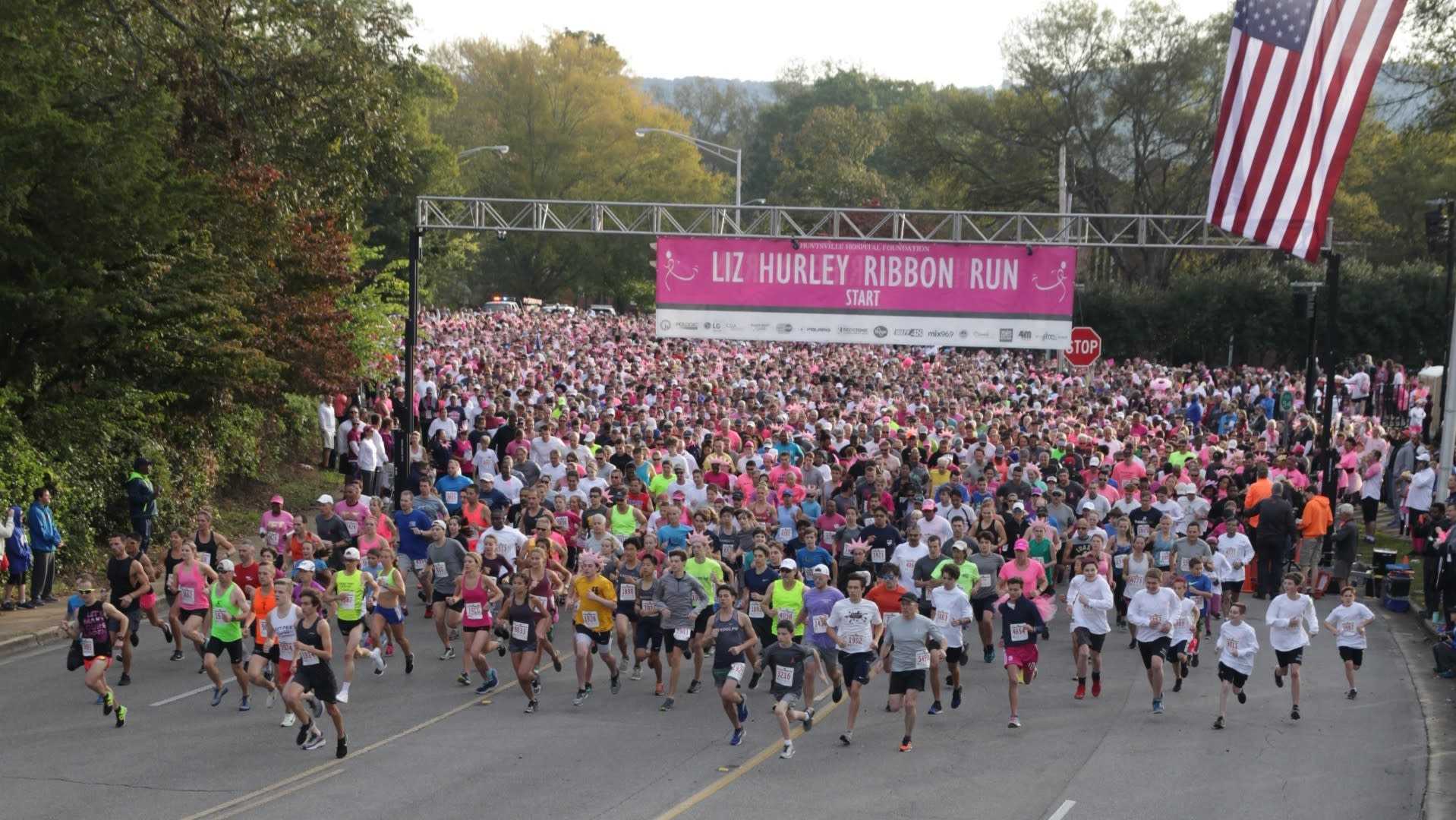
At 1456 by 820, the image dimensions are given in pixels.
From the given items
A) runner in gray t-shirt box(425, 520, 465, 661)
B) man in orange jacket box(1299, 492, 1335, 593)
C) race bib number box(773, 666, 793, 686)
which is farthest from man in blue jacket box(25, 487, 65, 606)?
man in orange jacket box(1299, 492, 1335, 593)

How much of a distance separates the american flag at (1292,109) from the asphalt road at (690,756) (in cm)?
587

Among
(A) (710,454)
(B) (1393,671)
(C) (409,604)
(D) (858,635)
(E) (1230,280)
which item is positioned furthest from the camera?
(E) (1230,280)

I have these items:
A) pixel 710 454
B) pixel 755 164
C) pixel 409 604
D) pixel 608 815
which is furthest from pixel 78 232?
pixel 755 164

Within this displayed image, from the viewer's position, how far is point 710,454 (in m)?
24.3

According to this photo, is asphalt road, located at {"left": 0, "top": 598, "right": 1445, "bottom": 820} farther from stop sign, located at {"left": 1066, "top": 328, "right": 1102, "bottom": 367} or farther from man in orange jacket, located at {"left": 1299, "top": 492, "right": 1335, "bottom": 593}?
stop sign, located at {"left": 1066, "top": 328, "right": 1102, "bottom": 367}

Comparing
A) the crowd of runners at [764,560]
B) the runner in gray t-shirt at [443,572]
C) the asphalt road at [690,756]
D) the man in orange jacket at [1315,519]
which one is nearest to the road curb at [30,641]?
the asphalt road at [690,756]

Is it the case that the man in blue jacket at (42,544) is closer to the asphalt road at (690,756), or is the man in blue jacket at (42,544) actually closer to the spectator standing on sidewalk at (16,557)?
the spectator standing on sidewalk at (16,557)

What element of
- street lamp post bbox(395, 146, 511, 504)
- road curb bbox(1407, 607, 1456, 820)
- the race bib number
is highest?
street lamp post bbox(395, 146, 511, 504)

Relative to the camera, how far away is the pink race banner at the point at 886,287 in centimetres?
2842

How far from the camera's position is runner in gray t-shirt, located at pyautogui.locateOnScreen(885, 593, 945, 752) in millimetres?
13719

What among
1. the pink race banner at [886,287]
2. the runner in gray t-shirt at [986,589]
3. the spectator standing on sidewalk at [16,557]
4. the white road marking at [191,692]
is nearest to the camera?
the white road marking at [191,692]

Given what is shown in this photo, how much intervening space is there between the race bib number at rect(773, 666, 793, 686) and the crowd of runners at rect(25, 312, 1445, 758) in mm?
21

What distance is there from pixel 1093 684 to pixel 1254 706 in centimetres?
157

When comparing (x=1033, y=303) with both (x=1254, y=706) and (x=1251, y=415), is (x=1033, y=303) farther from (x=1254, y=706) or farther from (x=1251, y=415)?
(x=1254, y=706)
